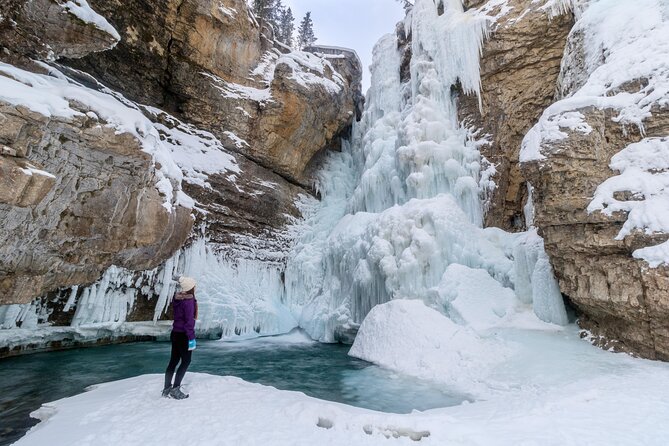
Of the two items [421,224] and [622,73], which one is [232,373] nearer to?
[421,224]

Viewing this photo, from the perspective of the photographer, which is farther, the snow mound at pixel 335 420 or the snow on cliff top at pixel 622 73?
the snow on cliff top at pixel 622 73

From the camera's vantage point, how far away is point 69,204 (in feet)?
24.4

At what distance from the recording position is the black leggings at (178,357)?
4566 mm

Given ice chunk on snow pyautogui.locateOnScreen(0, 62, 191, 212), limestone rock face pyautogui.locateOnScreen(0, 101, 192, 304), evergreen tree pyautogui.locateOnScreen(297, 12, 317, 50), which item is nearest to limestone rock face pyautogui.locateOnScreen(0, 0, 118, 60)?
ice chunk on snow pyautogui.locateOnScreen(0, 62, 191, 212)

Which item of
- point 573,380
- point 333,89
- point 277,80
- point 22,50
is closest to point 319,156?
point 333,89

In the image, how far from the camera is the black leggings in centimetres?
457

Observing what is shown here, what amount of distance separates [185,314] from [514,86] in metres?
12.9

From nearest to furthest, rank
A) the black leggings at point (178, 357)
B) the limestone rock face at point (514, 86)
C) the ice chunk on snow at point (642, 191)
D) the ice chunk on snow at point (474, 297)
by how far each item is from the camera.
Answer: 1. the black leggings at point (178, 357)
2. the ice chunk on snow at point (642, 191)
3. the ice chunk on snow at point (474, 297)
4. the limestone rock face at point (514, 86)

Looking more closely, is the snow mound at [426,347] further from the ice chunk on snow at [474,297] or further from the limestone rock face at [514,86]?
the limestone rock face at [514,86]

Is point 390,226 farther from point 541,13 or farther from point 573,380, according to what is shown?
point 541,13

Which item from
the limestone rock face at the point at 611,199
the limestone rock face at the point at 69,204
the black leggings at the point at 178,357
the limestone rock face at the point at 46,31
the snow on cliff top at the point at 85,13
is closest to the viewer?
the black leggings at the point at 178,357

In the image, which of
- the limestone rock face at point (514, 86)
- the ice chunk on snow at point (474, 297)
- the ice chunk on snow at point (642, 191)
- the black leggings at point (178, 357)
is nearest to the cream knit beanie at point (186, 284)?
the black leggings at point (178, 357)

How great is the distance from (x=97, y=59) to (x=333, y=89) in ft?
31.3

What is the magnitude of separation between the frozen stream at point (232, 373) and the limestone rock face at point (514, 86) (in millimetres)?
7044
